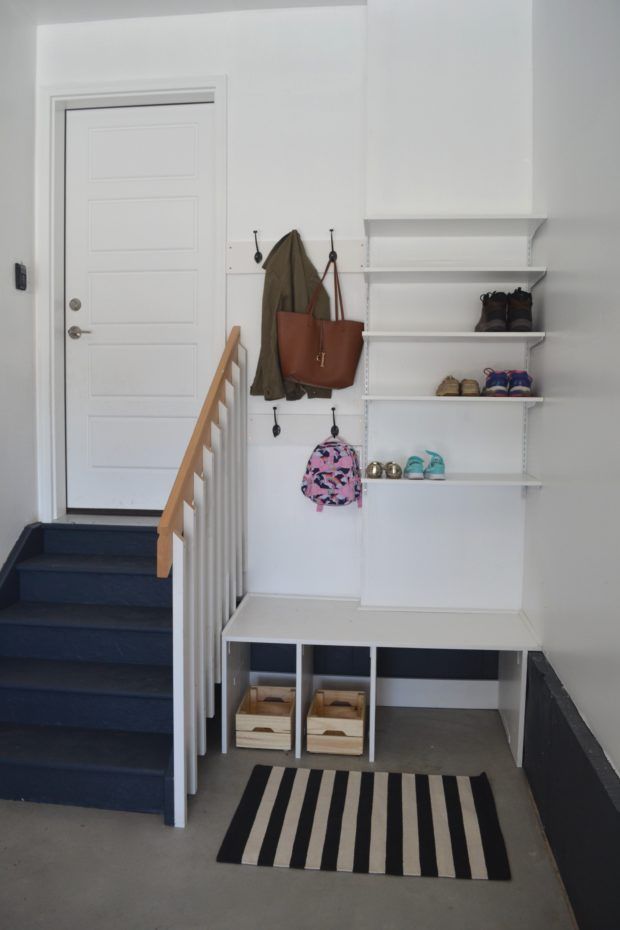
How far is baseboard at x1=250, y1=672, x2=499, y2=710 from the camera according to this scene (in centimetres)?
318

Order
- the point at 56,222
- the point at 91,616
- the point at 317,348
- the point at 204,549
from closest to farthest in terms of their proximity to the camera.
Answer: the point at 204,549
the point at 91,616
the point at 317,348
the point at 56,222

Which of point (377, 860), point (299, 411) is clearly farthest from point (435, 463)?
point (377, 860)

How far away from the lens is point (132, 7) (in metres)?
3.14

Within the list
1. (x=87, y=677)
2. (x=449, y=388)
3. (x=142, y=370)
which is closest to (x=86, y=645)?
(x=87, y=677)

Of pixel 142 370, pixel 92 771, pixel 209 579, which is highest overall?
pixel 142 370

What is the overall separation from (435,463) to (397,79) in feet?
5.34

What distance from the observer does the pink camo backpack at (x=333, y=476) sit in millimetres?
3137

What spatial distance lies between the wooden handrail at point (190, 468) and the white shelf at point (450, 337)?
0.57 metres

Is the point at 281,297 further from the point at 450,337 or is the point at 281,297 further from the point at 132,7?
the point at 132,7

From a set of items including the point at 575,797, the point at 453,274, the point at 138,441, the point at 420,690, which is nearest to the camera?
the point at 575,797

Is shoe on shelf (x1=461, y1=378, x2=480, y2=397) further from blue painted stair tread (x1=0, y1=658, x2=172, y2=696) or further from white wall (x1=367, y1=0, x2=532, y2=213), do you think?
blue painted stair tread (x1=0, y1=658, x2=172, y2=696)

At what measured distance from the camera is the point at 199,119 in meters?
3.34

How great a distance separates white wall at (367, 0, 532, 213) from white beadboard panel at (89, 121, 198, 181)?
89cm

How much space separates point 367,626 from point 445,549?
517 millimetres
